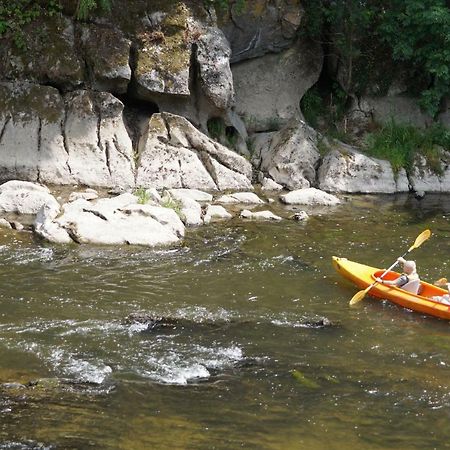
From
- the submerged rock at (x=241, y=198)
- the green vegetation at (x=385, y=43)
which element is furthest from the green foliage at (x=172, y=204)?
the green vegetation at (x=385, y=43)

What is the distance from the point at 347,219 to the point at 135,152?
159 inches

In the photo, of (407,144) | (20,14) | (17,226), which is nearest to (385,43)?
(407,144)

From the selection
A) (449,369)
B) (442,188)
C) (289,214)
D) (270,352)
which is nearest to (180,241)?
(289,214)

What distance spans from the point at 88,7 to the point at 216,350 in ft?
27.5

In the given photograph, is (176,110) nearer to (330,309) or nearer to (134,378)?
(330,309)

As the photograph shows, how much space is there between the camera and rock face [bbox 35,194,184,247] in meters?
10.9

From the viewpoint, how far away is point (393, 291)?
9.59m

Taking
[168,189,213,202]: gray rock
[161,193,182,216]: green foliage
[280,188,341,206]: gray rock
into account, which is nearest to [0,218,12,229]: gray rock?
[161,193,182,216]: green foliage

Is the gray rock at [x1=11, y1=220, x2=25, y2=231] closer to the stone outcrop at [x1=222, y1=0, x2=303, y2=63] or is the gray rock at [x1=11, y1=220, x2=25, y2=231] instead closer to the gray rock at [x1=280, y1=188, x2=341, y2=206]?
the gray rock at [x1=280, y1=188, x2=341, y2=206]

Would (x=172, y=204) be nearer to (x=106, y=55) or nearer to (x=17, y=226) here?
(x=17, y=226)

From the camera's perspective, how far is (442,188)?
611 inches

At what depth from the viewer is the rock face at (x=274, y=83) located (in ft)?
54.1

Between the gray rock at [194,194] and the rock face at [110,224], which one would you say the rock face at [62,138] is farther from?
the rock face at [110,224]

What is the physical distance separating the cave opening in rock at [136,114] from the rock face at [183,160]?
326mm
